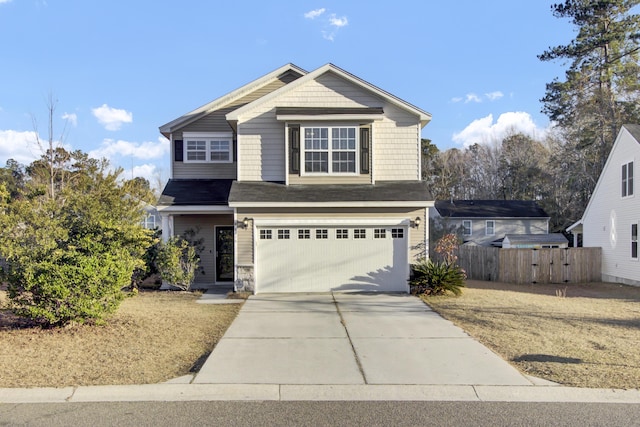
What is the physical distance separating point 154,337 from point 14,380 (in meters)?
2.64

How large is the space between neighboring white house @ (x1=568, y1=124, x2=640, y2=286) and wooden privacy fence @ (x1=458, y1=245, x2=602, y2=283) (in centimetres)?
67

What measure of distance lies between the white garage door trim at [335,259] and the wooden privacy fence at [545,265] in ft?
27.0

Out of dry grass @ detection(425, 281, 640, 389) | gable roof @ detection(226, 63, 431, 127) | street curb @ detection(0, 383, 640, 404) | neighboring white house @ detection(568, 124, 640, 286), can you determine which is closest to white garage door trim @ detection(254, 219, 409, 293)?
dry grass @ detection(425, 281, 640, 389)

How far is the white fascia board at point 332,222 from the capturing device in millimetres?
14453

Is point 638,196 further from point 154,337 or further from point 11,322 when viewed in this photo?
point 11,322

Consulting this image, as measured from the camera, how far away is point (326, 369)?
678cm

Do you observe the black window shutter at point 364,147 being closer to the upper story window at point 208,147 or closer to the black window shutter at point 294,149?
the black window shutter at point 294,149

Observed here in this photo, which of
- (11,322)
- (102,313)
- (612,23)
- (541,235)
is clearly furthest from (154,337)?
(541,235)

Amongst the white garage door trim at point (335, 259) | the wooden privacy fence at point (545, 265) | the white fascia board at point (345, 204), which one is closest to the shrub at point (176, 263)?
the white garage door trim at point (335, 259)

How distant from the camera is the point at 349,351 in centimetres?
777

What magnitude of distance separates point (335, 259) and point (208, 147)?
271 inches

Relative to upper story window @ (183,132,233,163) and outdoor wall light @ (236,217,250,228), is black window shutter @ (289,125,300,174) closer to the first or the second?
outdoor wall light @ (236,217,250,228)

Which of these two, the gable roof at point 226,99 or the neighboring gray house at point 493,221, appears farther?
the neighboring gray house at point 493,221

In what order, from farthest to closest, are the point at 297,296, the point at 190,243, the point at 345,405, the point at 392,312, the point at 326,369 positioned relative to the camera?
the point at 190,243 < the point at 297,296 < the point at 392,312 < the point at 326,369 < the point at 345,405
